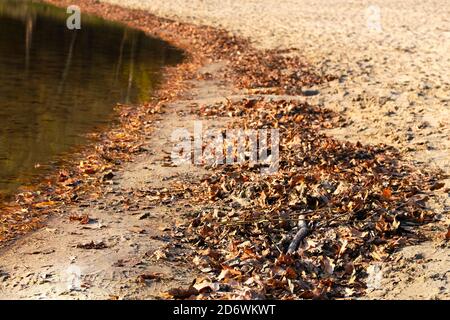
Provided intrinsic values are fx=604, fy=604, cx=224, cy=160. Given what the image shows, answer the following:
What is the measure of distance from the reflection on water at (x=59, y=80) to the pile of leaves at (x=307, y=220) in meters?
3.81

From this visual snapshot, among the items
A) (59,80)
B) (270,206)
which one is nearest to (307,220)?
(270,206)

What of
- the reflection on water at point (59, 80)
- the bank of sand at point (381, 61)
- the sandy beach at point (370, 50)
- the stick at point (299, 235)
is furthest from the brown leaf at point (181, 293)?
the sandy beach at point (370, 50)

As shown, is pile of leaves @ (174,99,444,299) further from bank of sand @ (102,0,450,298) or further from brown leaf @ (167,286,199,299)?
bank of sand @ (102,0,450,298)

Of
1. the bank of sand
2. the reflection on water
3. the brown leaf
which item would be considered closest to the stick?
the bank of sand

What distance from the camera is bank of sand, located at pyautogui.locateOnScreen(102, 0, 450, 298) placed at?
24.7ft

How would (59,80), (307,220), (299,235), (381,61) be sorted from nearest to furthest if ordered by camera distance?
1. (299,235)
2. (307,220)
3. (59,80)
4. (381,61)

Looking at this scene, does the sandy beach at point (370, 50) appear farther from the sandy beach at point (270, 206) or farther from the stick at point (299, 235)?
the stick at point (299, 235)

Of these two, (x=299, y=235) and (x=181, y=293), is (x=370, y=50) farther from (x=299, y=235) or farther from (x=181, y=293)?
(x=181, y=293)

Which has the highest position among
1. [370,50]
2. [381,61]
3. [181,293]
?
[370,50]

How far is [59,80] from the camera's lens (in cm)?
1875

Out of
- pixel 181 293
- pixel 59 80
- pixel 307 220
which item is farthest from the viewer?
pixel 59 80

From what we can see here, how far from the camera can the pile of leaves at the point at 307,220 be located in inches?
277

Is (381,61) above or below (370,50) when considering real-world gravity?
below

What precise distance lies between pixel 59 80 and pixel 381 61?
1139 cm
